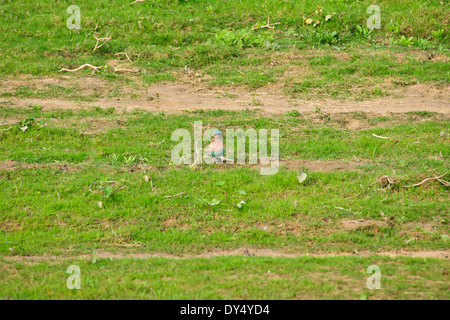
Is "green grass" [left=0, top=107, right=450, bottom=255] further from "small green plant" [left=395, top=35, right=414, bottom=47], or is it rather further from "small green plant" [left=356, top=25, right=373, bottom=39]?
"small green plant" [left=356, top=25, right=373, bottom=39]

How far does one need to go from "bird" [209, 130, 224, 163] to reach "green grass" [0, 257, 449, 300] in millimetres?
2265

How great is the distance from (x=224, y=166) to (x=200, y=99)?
2.23m

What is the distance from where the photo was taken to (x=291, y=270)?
515cm

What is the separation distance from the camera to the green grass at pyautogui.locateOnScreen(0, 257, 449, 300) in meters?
4.66

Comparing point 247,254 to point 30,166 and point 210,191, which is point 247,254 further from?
point 30,166

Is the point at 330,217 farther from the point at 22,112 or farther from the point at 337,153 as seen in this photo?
the point at 22,112

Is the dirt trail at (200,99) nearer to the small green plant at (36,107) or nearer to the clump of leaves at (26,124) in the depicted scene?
the small green plant at (36,107)

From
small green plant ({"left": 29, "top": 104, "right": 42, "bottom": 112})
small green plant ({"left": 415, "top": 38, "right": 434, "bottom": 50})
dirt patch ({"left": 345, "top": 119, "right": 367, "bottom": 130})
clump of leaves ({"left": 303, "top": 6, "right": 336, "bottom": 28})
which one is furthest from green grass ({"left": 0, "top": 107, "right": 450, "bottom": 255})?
clump of leaves ({"left": 303, "top": 6, "right": 336, "bottom": 28})

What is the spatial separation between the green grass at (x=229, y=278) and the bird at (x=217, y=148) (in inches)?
89.2

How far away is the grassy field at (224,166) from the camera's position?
521 cm

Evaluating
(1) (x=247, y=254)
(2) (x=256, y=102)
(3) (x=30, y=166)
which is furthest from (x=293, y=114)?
(3) (x=30, y=166)

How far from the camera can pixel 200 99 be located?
9.38 m

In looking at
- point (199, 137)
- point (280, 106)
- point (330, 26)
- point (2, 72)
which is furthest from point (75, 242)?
point (330, 26)

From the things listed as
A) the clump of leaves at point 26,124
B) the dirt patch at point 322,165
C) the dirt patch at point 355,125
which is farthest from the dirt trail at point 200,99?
the dirt patch at point 322,165
